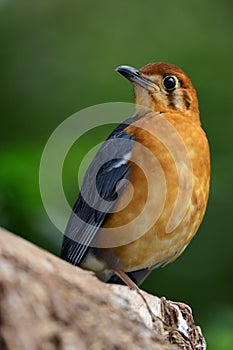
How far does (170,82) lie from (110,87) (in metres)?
3.02

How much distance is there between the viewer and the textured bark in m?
4.24

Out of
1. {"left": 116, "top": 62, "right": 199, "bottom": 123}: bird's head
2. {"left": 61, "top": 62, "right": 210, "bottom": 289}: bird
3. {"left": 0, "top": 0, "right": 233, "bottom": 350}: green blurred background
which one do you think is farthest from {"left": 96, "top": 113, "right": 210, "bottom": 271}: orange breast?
{"left": 0, "top": 0, "right": 233, "bottom": 350}: green blurred background

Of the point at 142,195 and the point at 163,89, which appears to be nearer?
the point at 142,195

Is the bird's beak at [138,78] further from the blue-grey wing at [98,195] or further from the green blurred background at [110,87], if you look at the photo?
the green blurred background at [110,87]

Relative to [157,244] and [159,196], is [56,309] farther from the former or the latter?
[157,244]

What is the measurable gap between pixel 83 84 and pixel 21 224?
12.9 ft

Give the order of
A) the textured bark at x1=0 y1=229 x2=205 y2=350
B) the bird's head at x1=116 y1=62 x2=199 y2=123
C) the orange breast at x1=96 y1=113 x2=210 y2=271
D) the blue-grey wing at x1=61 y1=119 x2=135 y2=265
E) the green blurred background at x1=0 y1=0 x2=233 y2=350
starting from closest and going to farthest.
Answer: the textured bark at x1=0 y1=229 x2=205 y2=350 → the orange breast at x1=96 y1=113 x2=210 y2=271 → the blue-grey wing at x1=61 y1=119 x2=135 y2=265 → the bird's head at x1=116 y1=62 x2=199 y2=123 → the green blurred background at x1=0 y1=0 x2=233 y2=350

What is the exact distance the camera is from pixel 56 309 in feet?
14.5

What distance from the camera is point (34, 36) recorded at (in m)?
12.2

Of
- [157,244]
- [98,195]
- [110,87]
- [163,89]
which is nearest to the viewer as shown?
[157,244]

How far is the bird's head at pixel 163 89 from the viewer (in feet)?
24.6

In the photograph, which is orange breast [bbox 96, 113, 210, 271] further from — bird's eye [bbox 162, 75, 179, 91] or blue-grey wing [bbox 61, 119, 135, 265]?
bird's eye [bbox 162, 75, 179, 91]

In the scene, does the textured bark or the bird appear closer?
the textured bark

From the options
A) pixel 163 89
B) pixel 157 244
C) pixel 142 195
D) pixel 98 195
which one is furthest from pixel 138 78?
pixel 157 244
